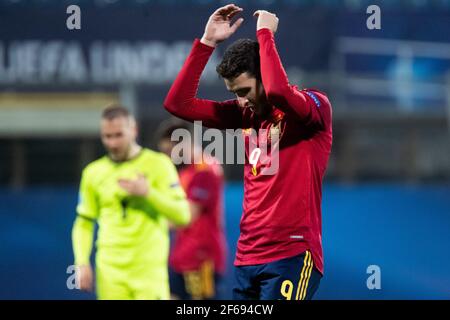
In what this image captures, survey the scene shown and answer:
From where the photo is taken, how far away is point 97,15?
8.55 m

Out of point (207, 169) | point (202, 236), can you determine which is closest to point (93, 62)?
point (207, 169)

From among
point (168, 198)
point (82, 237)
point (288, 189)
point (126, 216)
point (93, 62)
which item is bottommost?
point (82, 237)

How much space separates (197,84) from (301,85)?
4694 mm

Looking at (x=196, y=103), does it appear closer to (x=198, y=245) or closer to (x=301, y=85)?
(x=198, y=245)

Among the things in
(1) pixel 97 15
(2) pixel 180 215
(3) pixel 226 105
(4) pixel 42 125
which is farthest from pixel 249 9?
(3) pixel 226 105

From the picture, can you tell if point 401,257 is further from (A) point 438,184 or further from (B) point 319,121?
(B) point 319,121

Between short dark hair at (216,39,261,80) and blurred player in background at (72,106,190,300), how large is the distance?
4.90 feet

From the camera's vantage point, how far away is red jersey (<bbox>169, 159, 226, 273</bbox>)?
22.4 ft

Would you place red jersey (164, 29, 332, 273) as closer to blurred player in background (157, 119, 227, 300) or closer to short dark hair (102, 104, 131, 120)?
short dark hair (102, 104, 131, 120)

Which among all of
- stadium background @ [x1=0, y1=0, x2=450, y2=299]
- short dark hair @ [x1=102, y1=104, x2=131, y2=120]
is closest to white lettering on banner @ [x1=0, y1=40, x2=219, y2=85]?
stadium background @ [x1=0, y1=0, x2=450, y2=299]

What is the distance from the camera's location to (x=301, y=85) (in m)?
8.52

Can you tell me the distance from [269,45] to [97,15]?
5276mm

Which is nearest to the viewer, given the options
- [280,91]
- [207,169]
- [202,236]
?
[280,91]

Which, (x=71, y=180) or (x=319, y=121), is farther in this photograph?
(x=71, y=180)
